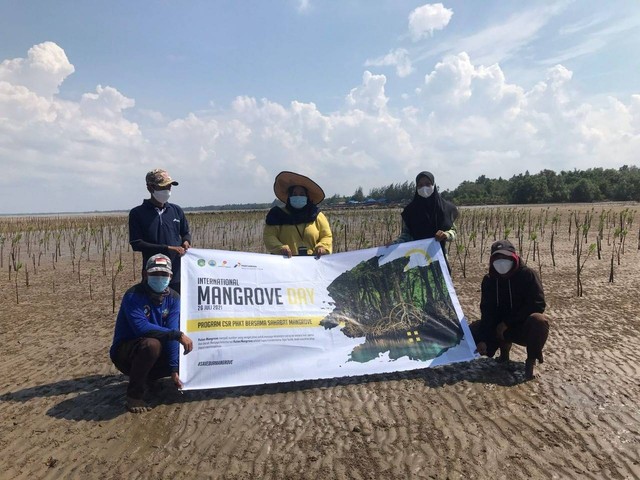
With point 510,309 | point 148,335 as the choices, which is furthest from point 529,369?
point 148,335

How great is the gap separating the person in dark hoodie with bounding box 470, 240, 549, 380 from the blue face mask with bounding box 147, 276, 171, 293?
306cm

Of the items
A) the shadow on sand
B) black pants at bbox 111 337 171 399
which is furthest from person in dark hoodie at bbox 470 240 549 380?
black pants at bbox 111 337 171 399

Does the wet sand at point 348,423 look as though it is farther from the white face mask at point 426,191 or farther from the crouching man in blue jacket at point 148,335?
the white face mask at point 426,191

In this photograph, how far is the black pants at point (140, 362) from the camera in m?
3.51

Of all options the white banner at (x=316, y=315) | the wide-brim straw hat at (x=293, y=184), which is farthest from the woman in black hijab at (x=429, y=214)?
the wide-brim straw hat at (x=293, y=184)

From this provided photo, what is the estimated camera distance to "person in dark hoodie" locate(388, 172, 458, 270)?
461 cm

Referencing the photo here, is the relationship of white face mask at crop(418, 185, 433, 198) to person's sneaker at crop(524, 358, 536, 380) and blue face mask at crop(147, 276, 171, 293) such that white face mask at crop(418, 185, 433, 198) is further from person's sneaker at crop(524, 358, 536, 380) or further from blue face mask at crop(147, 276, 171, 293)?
blue face mask at crop(147, 276, 171, 293)

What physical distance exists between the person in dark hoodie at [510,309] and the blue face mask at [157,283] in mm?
3059

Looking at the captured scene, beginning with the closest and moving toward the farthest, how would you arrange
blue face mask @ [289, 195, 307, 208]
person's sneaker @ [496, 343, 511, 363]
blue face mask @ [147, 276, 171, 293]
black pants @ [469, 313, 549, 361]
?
blue face mask @ [147, 276, 171, 293], black pants @ [469, 313, 549, 361], person's sneaker @ [496, 343, 511, 363], blue face mask @ [289, 195, 307, 208]

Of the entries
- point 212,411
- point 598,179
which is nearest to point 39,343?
point 212,411

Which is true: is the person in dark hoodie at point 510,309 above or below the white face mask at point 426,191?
below

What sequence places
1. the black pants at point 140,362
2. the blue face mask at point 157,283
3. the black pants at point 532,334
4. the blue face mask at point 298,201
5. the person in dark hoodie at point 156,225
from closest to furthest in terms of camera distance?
1. the black pants at point 140,362
2. the blue face mask at point 157,283
3. the black pants at point 532,334
4. the person in dark hoodie at point 156,225
5. the blue face mask at point 298,201

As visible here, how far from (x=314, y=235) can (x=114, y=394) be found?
2.55 m

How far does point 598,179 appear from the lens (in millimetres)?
49625
